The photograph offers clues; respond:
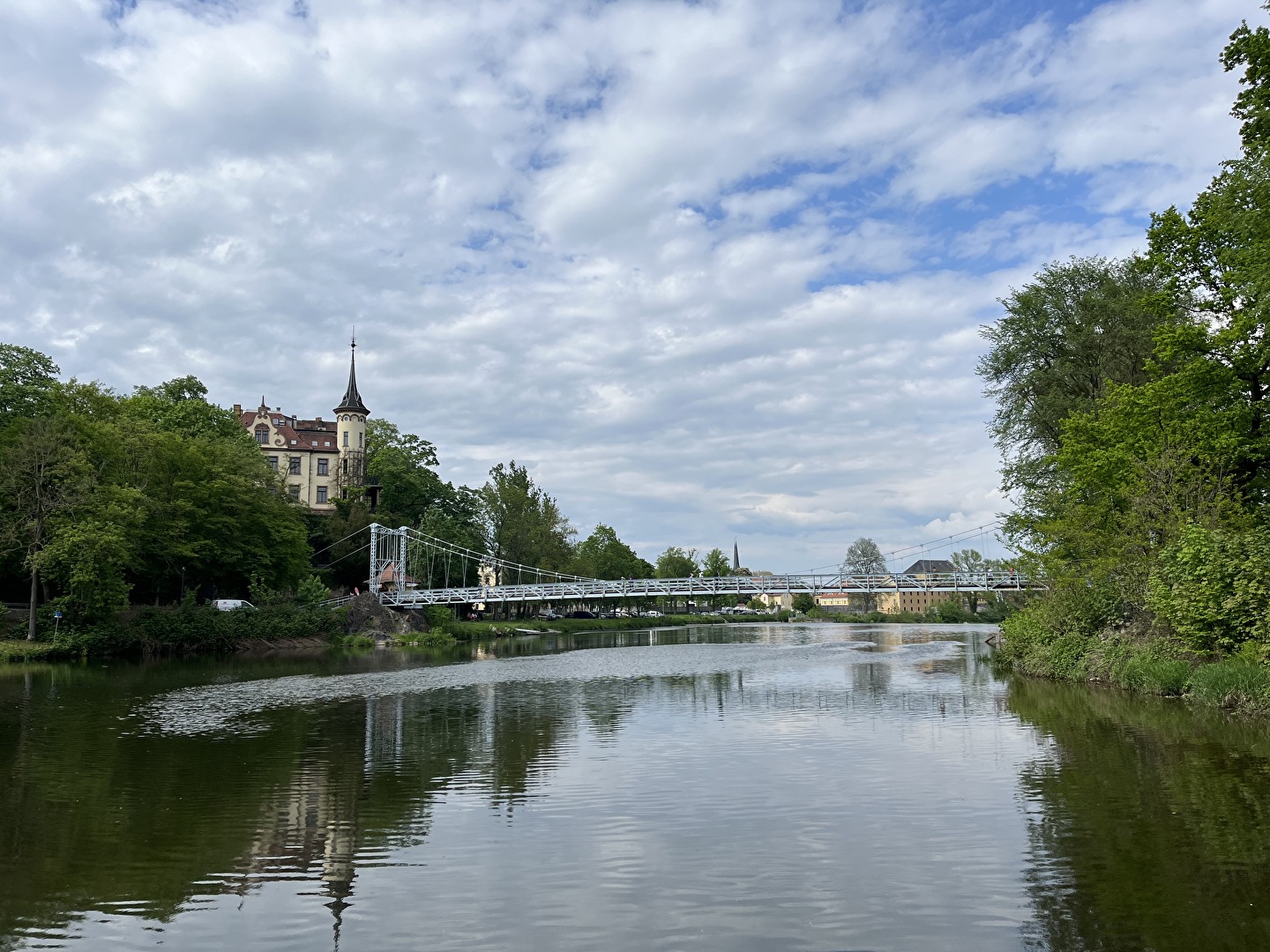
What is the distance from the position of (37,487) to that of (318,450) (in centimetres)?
5333

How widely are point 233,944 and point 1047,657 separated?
25.7m

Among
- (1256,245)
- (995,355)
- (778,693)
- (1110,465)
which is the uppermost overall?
(995,355)

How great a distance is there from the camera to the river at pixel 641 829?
697cm

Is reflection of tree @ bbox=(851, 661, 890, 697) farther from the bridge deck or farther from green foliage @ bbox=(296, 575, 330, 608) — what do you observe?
green foliage @ bbox=(296, 575, 330, 608)

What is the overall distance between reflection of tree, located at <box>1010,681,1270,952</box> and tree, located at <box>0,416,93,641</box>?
1541 inches

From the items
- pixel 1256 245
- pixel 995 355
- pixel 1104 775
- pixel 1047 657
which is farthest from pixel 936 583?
pixel 1104 775

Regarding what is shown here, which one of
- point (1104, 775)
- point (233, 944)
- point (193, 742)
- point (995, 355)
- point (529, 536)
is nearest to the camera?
point (233, 944)

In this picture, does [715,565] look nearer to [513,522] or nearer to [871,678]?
[513,522]

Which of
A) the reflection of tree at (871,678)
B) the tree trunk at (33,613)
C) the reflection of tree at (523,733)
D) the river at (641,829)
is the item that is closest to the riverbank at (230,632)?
the tree trunk at (33,613)

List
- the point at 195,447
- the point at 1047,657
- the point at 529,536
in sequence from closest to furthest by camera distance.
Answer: the point at 1047,657 < the point at 195,447 < the point at 529,536

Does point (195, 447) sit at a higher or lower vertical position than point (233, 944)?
higher

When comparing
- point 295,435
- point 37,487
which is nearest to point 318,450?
point 295,435

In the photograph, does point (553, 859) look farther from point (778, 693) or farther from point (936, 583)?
point (936, 583)

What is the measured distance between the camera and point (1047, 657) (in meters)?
27.6
